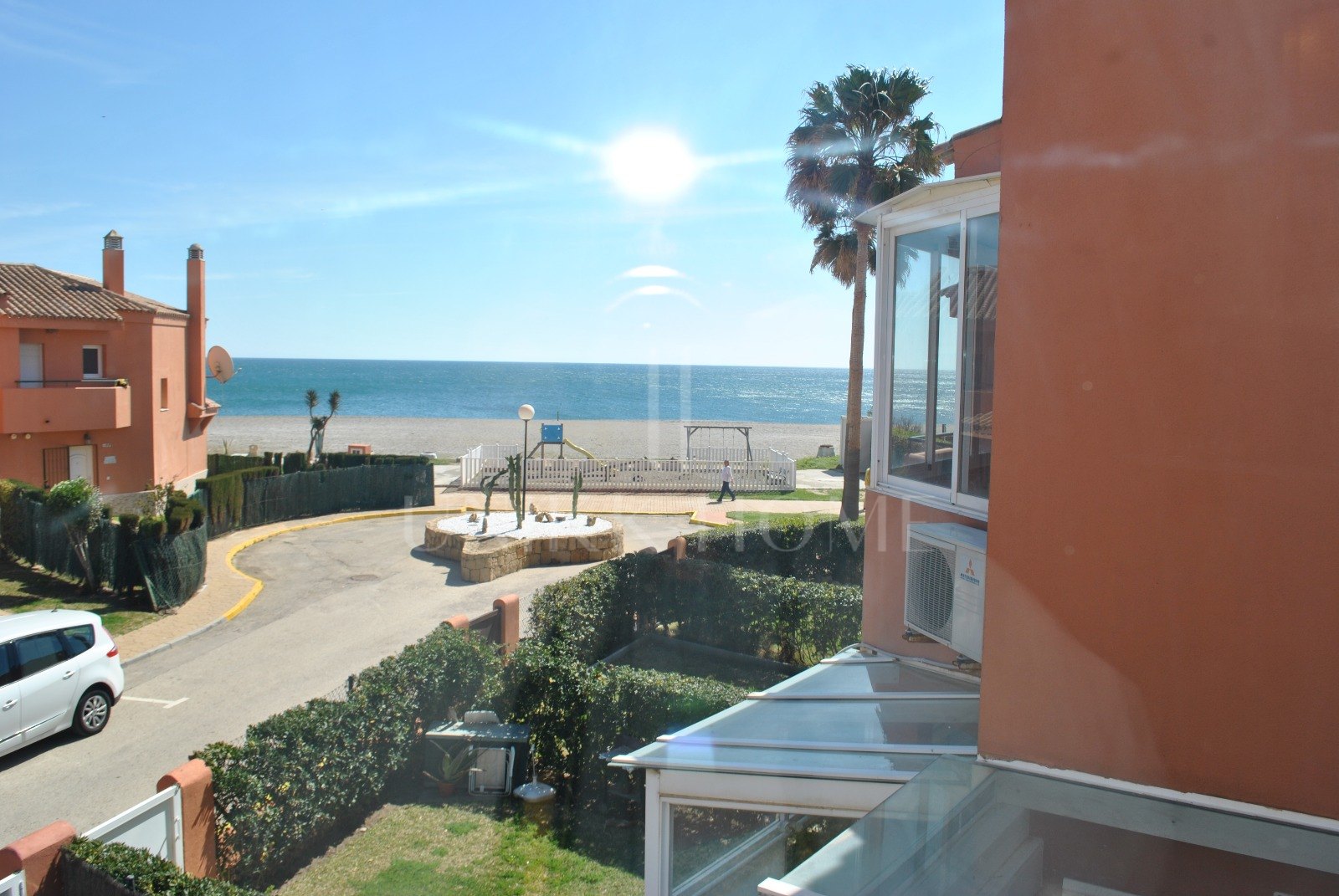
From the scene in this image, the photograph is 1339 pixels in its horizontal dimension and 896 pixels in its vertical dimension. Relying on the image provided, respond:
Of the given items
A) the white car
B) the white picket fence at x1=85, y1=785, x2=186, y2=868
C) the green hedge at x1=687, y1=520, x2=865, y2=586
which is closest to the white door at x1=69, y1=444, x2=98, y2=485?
the white car

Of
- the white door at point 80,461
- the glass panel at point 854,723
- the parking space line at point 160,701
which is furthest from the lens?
the white door at point 80,461

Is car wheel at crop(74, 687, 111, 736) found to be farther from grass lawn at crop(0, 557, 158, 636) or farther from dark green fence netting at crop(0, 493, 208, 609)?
dark green fence netting at crop(0, 493, 208, 609)

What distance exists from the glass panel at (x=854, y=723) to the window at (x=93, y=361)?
23.5 meters

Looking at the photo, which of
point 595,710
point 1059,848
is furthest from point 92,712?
point 1059,848

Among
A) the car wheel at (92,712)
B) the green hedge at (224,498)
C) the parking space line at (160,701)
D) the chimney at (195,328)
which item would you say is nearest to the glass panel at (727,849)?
the car wheel at (92,712)

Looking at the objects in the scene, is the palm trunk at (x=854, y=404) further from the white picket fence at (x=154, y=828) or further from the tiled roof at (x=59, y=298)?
the tiled roof at (x=59, y=298)

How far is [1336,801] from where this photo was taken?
2.64 metres

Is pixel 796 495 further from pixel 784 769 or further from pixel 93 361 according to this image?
pixel 784 769

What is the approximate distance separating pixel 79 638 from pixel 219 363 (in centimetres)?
2059

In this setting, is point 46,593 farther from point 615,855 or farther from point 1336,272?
point 1336,272

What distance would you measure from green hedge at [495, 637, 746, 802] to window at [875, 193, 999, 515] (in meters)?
3.54

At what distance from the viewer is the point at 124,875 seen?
16.2ft

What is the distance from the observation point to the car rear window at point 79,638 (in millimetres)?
9367

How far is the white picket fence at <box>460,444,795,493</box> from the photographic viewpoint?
2750 cm
